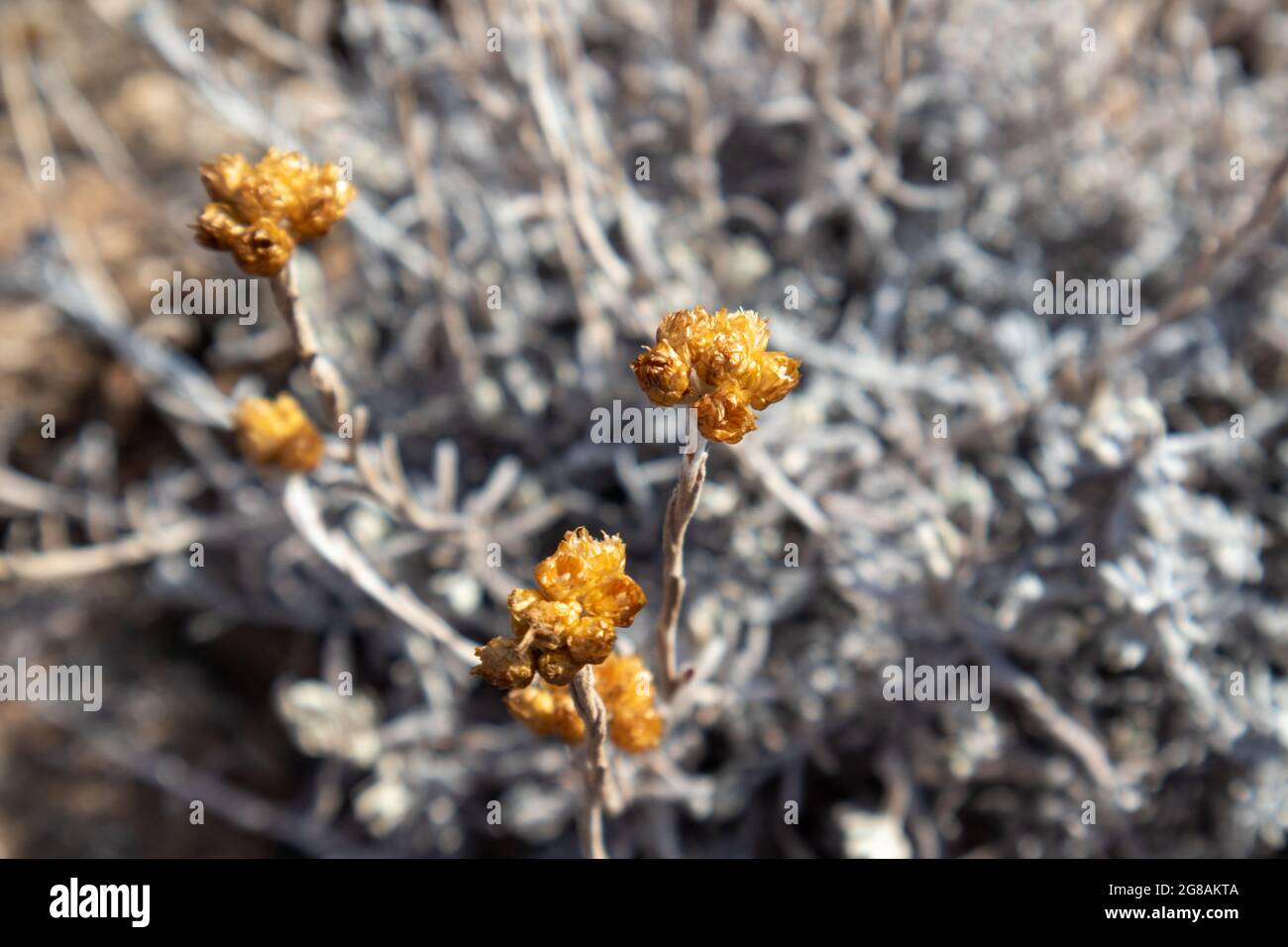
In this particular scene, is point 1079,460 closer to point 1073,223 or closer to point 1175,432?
point 1175,432

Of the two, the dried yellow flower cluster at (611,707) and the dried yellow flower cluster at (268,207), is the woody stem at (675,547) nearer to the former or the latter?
the dried yellow flower cluster at (611,707)

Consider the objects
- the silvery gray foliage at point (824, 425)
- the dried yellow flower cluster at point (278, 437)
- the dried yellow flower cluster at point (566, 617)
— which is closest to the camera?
the dried yellow flower cluster at point (566, 617)

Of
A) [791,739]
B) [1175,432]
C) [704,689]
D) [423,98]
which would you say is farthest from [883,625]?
[423,98]

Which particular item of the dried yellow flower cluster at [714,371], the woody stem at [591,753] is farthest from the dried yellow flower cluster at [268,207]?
the woody stem at [591,753]

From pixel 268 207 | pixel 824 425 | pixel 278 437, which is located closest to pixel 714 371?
pixel 268 207

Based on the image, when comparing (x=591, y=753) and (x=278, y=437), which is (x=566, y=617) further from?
(x=278, y=437)

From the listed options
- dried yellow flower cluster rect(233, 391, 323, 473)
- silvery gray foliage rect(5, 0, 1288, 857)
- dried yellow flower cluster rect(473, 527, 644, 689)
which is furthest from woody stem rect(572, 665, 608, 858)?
dried yellow flower cluster rect(233, 391, 323, 473)
